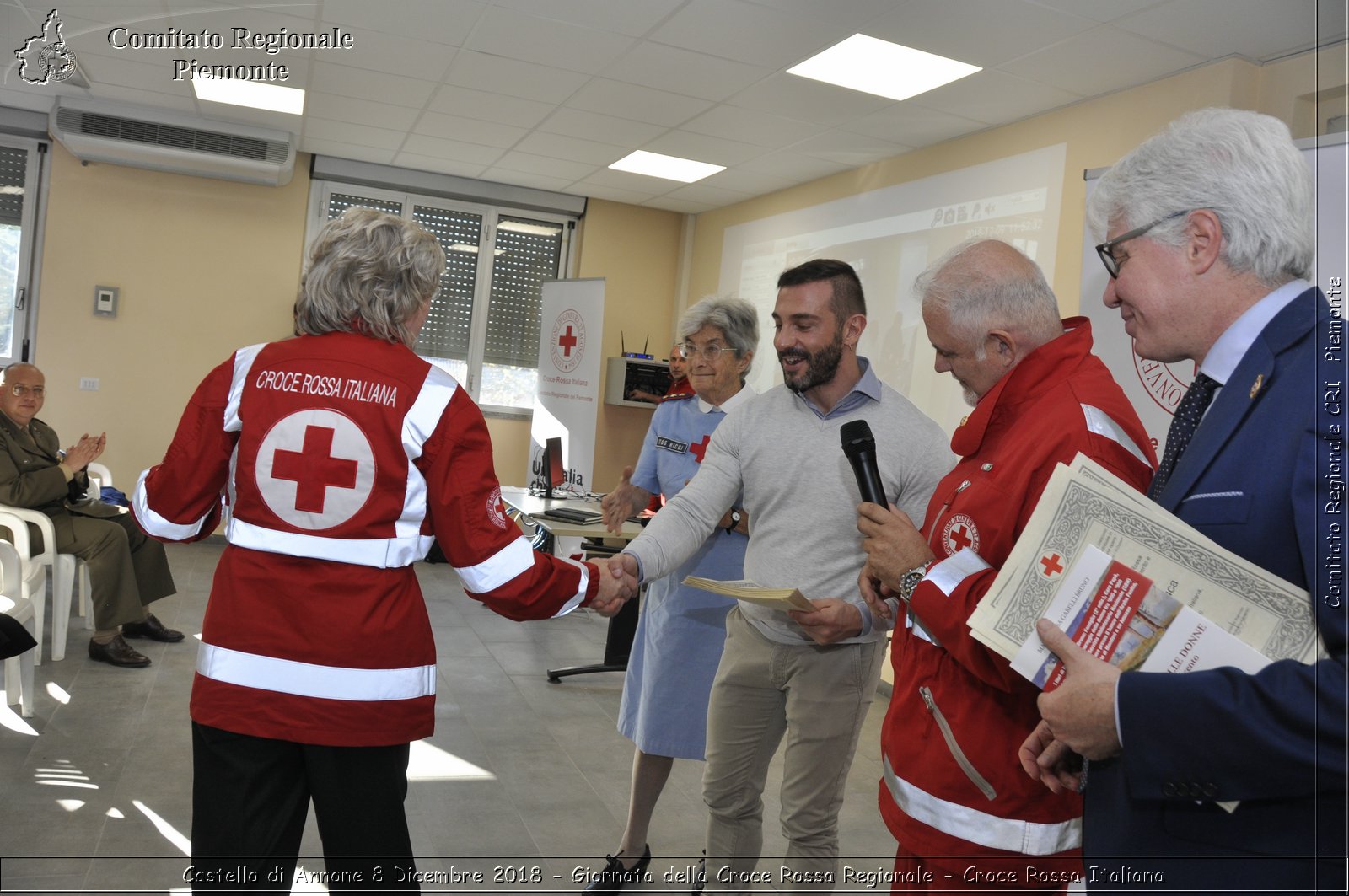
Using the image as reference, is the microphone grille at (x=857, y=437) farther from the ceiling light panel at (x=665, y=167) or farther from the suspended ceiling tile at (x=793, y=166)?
the ceiling light panel at (x=665, y=167)

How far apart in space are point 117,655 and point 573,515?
2.24m

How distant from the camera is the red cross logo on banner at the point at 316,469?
1580mm

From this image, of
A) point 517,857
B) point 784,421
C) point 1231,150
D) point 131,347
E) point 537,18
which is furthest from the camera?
point 131,347

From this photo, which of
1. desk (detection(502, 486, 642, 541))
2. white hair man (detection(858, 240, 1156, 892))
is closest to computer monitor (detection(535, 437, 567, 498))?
desk (detection(502, 486, 642, 541))

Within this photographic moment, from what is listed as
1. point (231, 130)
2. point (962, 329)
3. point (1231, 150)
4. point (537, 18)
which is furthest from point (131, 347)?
point (1231, 150)

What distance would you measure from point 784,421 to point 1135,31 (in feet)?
9.48

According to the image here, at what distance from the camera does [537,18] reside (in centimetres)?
453

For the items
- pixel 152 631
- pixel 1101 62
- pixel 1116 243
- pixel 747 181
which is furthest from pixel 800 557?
pixel 747 181

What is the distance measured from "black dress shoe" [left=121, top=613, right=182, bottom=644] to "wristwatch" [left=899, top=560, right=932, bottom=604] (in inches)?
180

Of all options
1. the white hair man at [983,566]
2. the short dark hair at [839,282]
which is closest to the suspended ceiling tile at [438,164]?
the short dark hair at [839,282]

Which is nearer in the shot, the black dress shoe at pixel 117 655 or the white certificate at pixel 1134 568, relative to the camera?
the white certificate at pixel 1134 568

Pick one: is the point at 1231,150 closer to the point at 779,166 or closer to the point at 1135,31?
the point at 1135,31

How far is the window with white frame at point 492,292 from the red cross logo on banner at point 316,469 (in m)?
7.04

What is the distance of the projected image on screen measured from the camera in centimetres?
511
